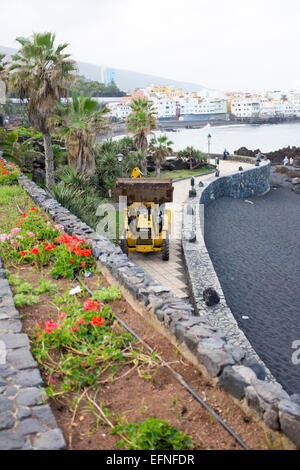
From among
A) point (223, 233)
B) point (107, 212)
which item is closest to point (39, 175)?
point (107, 212)

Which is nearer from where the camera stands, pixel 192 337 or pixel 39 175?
pixel 192 337

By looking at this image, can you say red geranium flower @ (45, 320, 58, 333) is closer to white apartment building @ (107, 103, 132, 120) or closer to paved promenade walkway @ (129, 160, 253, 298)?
paved promenade walkway @ (129, 160, 253, 298)

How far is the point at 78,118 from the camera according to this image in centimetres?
1762

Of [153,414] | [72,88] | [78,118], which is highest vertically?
[72,88]

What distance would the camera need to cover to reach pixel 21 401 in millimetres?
4004

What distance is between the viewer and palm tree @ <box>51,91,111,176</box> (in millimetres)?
17375

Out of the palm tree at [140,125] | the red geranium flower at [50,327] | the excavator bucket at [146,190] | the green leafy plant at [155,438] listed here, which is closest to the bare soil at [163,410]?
the green leafy plant at [155,438]

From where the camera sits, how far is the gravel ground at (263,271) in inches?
384

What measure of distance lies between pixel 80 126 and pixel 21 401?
14708mm

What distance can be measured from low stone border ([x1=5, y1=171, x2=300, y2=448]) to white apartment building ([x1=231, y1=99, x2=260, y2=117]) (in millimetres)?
139957

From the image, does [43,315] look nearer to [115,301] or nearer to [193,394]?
[115,301]

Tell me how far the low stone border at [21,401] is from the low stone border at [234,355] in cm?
191

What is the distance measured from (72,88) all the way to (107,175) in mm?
6708
